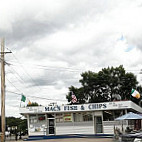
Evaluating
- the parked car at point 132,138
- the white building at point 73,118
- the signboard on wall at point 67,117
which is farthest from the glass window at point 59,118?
the parked car at point 132,138

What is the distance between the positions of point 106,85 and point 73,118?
Answer: 2236 cm

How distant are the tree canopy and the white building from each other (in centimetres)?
2060

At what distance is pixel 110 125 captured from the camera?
81.4 ft

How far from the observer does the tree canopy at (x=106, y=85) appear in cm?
4656

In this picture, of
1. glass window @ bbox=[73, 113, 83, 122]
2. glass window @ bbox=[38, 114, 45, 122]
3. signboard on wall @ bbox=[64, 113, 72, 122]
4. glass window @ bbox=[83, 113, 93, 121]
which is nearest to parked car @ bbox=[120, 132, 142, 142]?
glass window @ bbox=[83, 113, 93, 121]

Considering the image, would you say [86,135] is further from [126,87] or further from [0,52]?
[126,87]

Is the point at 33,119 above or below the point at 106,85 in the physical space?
below

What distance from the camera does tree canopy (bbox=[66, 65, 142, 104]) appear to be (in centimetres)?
4656

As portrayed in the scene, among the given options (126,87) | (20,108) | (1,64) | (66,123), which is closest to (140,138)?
(1,64)

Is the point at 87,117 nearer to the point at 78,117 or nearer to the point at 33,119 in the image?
the point at 78,117

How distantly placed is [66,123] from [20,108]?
4818 mm

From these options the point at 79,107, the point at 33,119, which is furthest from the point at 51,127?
the point at 79,107

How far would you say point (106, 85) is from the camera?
4741 centimetres

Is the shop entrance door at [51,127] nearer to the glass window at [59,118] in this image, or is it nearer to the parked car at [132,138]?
the glass window at [59,118]
